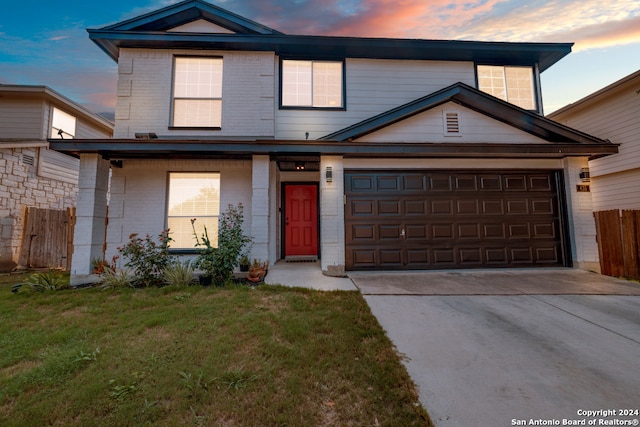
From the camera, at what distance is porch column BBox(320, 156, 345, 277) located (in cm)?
620

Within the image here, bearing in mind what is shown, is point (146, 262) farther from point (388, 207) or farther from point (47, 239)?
point (47, 239)

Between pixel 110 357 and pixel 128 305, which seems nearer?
pixel 110 357

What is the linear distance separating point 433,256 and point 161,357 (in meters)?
5.91

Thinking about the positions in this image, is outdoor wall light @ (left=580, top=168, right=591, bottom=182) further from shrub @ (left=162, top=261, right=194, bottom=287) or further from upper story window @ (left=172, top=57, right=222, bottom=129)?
shrub @ (left=162, top=261, right=194, bottom=287)

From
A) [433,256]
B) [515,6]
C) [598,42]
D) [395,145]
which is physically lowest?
[433,256]

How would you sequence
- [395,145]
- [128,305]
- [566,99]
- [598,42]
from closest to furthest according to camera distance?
[128,305] → [395,145] → [598,42] → [566,99]

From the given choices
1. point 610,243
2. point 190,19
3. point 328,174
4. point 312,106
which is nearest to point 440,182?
point 328,174

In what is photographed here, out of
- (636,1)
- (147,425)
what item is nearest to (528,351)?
(147,425)

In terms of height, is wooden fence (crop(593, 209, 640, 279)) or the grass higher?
wooden fence (crop(593, 209, 640, 279))

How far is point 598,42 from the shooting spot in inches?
343

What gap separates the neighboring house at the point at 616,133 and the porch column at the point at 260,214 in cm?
971

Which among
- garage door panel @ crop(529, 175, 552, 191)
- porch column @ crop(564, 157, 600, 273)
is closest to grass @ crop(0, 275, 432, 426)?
garage door panel @ crop(529, 175, 552, 191)

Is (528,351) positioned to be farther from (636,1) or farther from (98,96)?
(98,96)

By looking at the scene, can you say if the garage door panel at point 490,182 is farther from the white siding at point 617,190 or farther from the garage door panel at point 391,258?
the white siding at point 617,190
